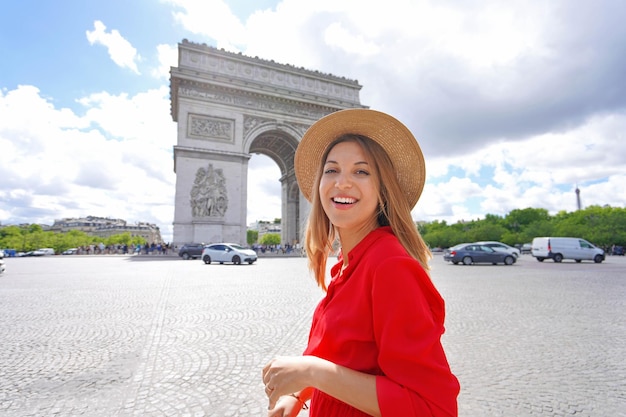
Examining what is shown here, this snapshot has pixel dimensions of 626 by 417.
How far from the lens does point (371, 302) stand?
0.93 metres

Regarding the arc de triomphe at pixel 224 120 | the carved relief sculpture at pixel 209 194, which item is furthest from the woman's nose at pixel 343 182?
the carved relief sculpture at pixel 209 194

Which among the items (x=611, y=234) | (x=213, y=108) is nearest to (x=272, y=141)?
(x=213, y=108)

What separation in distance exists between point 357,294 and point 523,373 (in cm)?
303

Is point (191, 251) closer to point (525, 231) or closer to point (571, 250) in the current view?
point (571, 250)

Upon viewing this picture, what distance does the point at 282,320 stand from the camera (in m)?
5.17

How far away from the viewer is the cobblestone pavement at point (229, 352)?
258 cm

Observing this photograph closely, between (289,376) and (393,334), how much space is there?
32 cm

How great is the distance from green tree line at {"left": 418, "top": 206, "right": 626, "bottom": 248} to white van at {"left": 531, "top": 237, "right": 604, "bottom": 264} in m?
7.55

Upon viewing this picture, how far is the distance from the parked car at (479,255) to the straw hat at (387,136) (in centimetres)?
1832

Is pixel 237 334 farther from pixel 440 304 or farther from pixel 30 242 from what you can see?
pixel 30 242

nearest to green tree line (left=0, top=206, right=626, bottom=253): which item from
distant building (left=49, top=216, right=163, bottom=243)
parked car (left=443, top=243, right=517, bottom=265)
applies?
parked car (left=443, top=243, right=517, bottom=265)

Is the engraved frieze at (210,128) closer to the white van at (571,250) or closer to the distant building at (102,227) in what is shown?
the white van at (571,250)

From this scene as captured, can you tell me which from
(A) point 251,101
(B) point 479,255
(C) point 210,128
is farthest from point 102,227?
(B) point 479,255

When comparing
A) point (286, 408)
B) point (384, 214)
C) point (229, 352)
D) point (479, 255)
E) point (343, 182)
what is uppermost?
point (343, 182)
